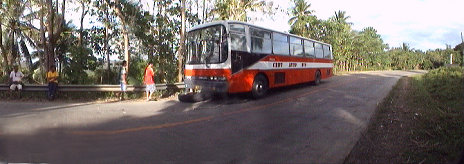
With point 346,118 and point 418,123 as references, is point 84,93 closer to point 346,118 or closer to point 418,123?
point 346,118

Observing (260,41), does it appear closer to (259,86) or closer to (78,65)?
(259,86)

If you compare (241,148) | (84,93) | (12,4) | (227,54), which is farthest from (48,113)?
(227,54)

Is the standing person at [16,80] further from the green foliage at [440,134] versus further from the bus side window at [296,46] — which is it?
the bus side window at [296,46]

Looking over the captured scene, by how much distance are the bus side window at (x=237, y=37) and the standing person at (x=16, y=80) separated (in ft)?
11.4

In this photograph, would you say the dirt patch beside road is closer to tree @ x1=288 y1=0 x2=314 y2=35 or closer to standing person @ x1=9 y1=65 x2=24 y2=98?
standing person @ x1=9 y1=65 x2=24 y2=98

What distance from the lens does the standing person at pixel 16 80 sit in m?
2.91

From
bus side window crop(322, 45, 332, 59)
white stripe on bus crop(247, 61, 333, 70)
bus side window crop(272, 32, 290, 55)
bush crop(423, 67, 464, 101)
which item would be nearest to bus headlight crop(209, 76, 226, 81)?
white stripe on bus crop(247, 61, 333, 70)

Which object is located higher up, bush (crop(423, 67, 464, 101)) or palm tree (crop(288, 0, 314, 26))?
palm tree (crop(288, 0, 314, 26))

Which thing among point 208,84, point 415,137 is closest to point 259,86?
point 208,84

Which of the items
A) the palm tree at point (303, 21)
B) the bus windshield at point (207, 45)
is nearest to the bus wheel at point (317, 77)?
the bus windshield at point (207, 45)

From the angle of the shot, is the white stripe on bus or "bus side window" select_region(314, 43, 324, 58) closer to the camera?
the white stripe on bus

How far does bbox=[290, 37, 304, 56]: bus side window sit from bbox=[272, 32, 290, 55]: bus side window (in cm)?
27

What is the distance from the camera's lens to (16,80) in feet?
10.3

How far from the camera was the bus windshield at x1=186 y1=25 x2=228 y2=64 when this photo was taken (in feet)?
16.6
